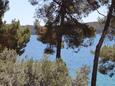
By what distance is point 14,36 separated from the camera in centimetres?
2738

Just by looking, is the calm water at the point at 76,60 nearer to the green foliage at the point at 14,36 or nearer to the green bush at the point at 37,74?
the green foliage at the point at 14,36

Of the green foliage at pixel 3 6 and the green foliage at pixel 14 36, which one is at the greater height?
the green foliage at pixel 3 6

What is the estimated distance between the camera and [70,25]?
20.2 metres

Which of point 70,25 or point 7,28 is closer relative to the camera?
point 70,25

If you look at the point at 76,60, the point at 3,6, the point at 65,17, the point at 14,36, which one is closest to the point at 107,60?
the point at 65,17

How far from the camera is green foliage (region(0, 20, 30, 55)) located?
81.5 feet

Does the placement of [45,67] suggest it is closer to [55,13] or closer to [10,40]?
[55,13]

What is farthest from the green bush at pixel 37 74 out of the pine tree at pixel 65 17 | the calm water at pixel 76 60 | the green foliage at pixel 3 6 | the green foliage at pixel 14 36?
the green foliage at pixel 14 36

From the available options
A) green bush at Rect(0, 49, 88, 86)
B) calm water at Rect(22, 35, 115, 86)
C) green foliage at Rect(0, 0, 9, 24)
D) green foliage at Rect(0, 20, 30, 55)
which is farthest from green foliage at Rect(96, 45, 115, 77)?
green bush at Rect(0, 49, 88, 86)

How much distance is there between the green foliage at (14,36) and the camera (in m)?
24.8

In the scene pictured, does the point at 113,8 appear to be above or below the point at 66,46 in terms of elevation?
above

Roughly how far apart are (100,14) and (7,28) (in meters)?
9.65

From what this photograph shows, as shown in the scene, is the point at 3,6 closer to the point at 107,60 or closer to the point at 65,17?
the point at 65,17

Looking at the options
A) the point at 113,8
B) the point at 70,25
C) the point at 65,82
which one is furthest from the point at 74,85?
the point at 70,25
